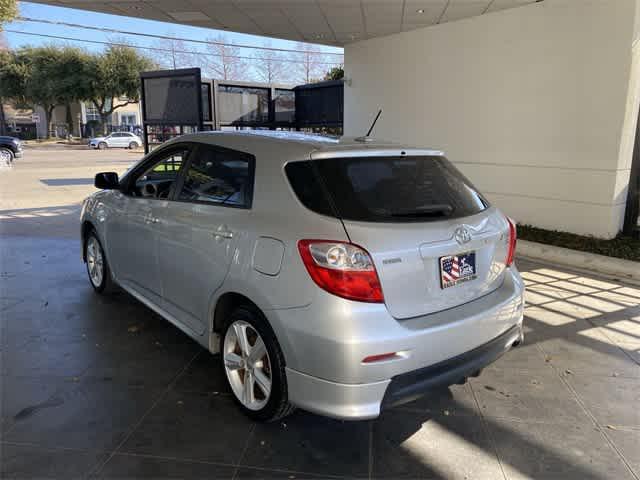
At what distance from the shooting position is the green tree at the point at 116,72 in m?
42.4

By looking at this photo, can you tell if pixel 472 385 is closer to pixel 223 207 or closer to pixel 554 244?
pixel 223 207

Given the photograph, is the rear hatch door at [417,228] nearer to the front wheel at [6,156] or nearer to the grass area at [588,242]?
the grass area at [588,242]

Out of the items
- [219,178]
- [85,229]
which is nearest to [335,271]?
[219,178]

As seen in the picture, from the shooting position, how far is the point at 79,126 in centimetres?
5512

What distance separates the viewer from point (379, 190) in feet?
8.86

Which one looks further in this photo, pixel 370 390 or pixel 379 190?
pixel 379 190

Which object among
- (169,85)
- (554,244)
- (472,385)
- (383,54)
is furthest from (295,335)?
(169,85)

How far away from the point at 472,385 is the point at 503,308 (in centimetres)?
82

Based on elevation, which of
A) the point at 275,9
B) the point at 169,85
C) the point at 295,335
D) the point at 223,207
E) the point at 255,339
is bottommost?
the point at 255,339

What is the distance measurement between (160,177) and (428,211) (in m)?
2.42

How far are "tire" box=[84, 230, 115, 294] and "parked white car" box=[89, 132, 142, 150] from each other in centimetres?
3775

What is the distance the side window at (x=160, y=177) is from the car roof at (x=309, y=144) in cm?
41

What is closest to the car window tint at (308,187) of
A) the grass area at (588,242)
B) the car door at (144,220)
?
the car door at (144,220)

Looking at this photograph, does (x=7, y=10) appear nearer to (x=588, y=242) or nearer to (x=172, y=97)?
(x=172, y=97)
